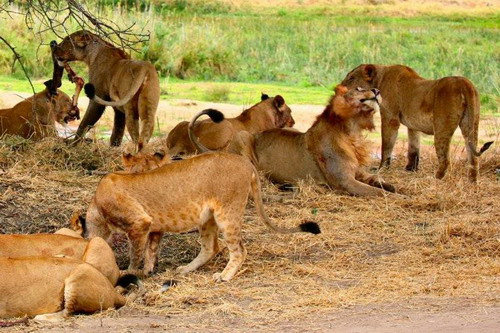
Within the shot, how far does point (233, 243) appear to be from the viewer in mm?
7480

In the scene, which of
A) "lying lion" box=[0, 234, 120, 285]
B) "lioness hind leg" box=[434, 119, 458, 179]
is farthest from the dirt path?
"lioness hind leg" box=[434, 119, 458, 179]

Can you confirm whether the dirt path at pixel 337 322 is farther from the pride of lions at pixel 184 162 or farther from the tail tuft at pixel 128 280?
the tail tuft at pixel 128 280

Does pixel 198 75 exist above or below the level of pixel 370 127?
below

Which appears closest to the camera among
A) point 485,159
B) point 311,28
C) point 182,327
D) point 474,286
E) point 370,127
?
point 182,327

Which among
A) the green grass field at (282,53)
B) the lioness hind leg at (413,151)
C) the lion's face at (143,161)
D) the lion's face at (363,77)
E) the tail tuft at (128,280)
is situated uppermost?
the lion's face at (363,77)

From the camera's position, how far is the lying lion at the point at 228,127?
11.3 metres

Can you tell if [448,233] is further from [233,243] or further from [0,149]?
[0,149]

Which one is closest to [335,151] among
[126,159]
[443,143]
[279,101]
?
[443,143]

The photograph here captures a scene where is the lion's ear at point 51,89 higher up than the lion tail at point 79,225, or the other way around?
the lion's ear at point 51,89

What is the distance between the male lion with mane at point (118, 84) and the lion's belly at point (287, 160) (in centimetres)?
120

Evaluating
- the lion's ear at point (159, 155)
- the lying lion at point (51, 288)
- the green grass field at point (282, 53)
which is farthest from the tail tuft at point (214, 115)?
the green grass field at point (282, 53)

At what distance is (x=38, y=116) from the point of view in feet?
38.6

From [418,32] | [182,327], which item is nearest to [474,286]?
[182,327]

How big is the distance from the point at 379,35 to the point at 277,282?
777 inches
